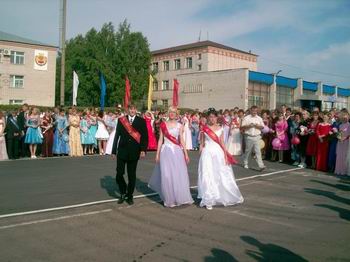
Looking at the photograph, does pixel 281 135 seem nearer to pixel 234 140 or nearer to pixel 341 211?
pixel 234 140

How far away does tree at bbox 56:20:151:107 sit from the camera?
6359cm

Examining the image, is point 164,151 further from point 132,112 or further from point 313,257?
point 313,257

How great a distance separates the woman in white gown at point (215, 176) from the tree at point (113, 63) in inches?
2171

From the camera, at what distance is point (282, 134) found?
16.0 m

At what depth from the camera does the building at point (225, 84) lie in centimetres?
5328

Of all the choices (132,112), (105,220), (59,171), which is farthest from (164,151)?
(59,171)

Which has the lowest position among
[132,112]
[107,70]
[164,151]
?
[164,151]

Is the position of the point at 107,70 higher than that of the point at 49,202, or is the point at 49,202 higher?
the point at 107,70

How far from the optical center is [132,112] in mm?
8438

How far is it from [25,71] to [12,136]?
3975 centimetres

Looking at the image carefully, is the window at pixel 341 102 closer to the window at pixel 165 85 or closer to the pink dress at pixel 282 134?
the window at pixel 165 85

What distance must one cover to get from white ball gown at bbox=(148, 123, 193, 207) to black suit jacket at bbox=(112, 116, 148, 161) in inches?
18.4

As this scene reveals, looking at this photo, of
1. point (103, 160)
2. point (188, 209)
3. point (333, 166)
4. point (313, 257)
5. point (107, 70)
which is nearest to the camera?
point (313, 257)

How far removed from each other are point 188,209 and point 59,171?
604cm
